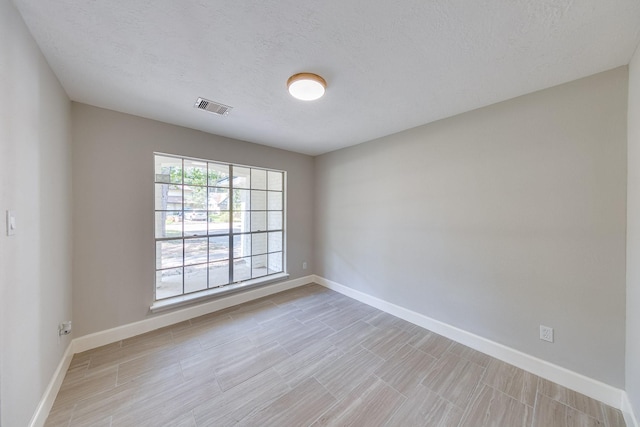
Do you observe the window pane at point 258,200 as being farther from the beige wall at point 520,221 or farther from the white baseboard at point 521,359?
the white baseboard at point 521,359

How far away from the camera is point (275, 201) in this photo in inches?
161

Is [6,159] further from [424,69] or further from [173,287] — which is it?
[424,69]

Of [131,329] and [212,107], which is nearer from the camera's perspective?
[212,107]

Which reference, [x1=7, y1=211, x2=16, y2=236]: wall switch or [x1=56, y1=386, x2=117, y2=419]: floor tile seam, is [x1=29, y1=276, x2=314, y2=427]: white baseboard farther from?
[x1=7, y1=211, x2=16, y2=236]: wall switch

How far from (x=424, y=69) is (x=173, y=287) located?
12.4 feet

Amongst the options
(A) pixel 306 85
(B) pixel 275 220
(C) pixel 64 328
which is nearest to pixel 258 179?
(B) pixel 275 220

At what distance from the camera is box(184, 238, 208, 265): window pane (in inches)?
121

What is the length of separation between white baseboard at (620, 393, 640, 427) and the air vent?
13.1 feet

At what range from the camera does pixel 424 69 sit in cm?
172

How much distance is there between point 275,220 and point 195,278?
1547mm

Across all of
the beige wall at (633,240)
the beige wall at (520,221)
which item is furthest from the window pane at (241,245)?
the beige wall at (633,240)

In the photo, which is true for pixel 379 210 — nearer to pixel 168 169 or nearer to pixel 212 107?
pixel 212 107

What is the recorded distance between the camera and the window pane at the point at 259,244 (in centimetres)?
381

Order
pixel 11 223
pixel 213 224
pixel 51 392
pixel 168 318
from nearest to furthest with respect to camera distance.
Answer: pixel 11 223
pixel 51 392
pixel 168 318
pixel 213 224
